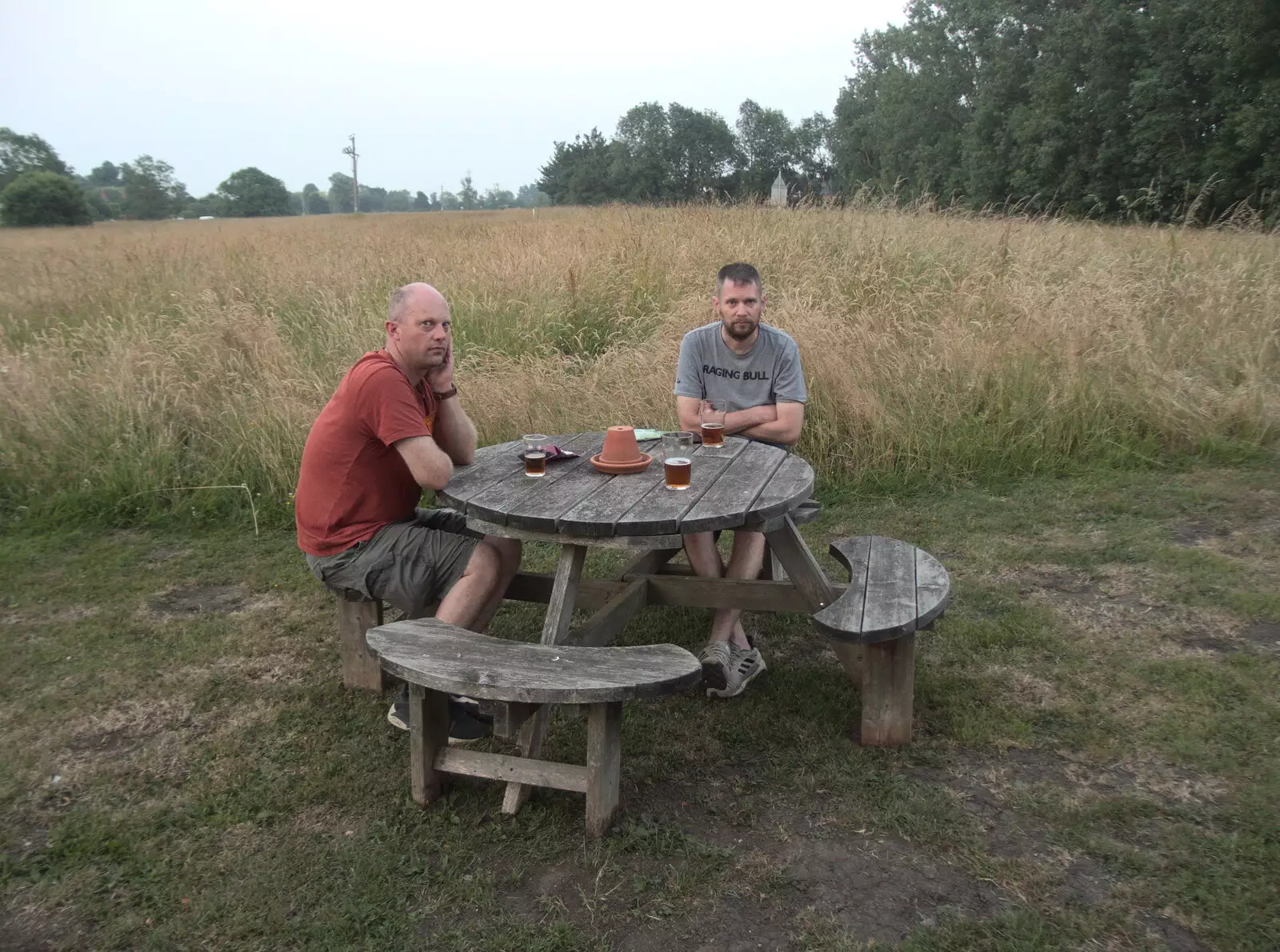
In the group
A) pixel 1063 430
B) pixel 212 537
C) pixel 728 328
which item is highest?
pixel 728 328

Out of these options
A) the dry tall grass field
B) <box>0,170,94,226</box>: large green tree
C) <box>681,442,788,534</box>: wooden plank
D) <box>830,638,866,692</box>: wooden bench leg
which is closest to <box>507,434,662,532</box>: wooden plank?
<box>681,442,788,534</box>: wooden plank

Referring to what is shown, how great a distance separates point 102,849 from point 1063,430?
5.20 metres

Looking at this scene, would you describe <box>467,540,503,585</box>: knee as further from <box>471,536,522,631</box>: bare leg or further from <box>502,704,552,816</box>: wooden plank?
<box>502,704,552,816</box>: wooden plank

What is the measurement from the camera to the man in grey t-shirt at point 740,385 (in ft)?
11.7

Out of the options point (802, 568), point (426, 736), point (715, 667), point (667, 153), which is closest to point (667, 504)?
point (802, 568)

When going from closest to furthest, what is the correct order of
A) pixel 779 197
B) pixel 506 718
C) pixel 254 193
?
pixel 506 718 → pixel 779 197 → pixel 254 193

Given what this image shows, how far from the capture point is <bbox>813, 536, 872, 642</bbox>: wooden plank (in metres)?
2.70

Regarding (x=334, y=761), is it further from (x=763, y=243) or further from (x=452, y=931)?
(x=763, y=243)

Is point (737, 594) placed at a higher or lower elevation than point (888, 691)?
higher

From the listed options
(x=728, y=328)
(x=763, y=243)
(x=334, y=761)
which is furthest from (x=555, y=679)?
(x=763, y=243)

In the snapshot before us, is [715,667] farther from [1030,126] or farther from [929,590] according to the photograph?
[1030,126]

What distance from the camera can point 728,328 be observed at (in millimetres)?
3730

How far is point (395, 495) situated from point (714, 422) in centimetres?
120

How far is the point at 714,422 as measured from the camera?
141 inches
